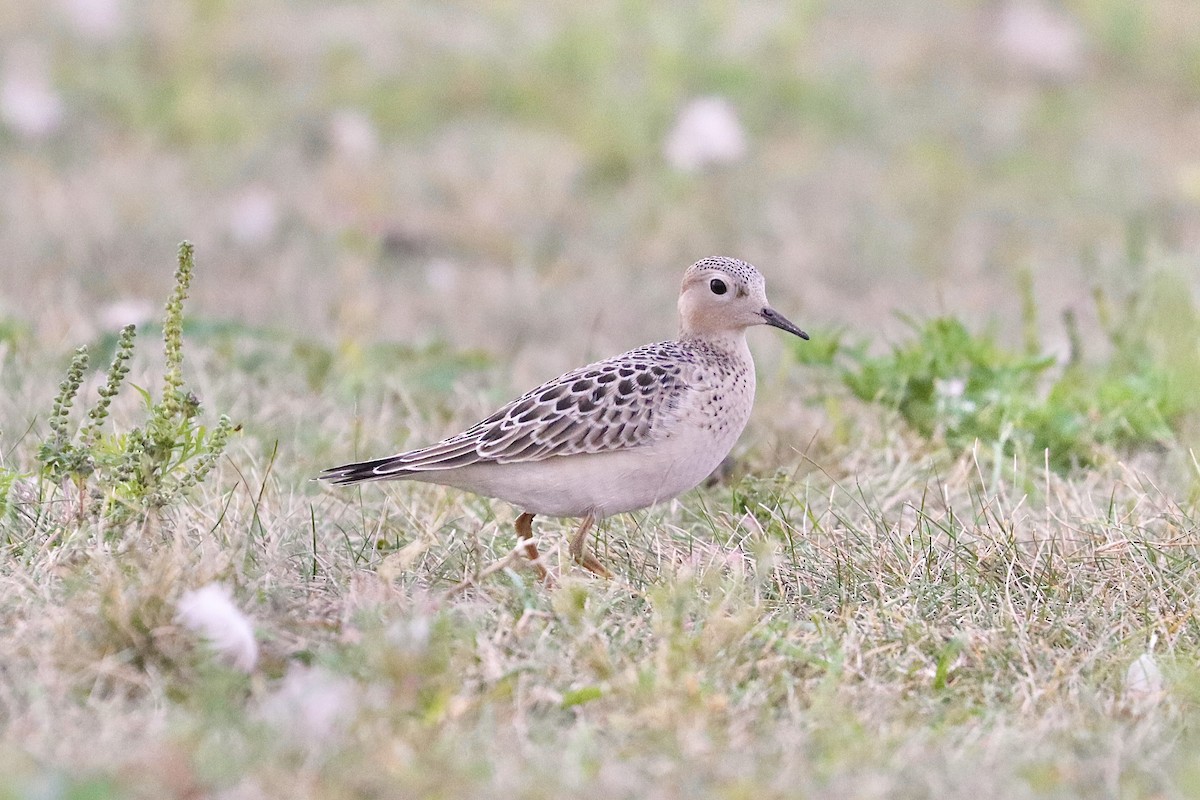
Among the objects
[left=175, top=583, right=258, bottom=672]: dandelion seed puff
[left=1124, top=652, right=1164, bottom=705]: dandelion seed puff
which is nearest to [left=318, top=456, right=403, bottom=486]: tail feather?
[left=175, top=583, right=258, bottom=672]: dandelion seed puff

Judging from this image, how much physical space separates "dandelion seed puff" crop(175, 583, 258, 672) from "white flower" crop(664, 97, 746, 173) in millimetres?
5551

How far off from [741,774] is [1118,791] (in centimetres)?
66

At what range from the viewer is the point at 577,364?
6.58 m

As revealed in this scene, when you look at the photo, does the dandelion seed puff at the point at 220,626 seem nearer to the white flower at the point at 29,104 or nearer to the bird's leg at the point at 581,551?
the bird's leg at the point at 581,551

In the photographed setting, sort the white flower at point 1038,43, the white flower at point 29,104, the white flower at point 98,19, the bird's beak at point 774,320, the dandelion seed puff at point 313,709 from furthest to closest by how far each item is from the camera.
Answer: the white flower at point 1038,43
the white flower at point 98,19
the white flower at point 29,104
the bird's beak at point 774,320
the dandelion seed puff at point 313,709

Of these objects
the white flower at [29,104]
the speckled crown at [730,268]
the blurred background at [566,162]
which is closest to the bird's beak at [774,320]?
the speckled crown at [730,268]

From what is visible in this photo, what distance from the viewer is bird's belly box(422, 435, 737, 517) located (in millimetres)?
3883

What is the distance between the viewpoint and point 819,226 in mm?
8672

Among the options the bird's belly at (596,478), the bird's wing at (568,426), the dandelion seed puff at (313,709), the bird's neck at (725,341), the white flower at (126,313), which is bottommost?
the dandelion seed puff at (313,709)

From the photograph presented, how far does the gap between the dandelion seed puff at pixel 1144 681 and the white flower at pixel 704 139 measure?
5385 mm

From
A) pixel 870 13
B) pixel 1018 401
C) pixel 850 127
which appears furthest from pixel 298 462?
pixel 870 13

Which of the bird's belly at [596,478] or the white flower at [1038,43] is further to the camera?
the white flower at [1038,43]

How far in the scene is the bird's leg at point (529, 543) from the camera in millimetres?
3736

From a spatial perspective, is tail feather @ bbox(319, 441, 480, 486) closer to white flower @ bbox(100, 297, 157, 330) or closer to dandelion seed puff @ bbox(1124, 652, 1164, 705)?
dandelion seed puff @ bbox(1124, 652, 1164, 705)
